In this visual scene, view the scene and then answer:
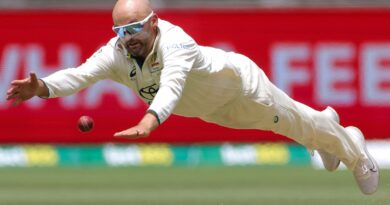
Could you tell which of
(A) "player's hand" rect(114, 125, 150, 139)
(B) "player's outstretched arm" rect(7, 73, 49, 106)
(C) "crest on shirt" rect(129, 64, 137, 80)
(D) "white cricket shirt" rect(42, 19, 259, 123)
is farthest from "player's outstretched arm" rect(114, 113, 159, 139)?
(B) "player's outstretched arm" rect(7, 73, 49, 106)

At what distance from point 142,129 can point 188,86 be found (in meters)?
1.16

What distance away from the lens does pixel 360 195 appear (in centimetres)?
819

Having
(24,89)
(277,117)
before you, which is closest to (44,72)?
(277,117)

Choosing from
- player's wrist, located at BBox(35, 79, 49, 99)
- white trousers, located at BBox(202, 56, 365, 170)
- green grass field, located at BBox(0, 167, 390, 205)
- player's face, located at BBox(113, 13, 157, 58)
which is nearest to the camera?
player's face, located at BBox(113, 13, 157, 58)

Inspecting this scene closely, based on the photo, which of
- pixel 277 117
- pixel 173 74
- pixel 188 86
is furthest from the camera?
pixel 277 117

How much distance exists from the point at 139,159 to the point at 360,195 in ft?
11.5

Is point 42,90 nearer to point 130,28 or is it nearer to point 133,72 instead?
point 133,72

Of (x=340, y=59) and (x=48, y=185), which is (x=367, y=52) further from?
(x=48, y=185)

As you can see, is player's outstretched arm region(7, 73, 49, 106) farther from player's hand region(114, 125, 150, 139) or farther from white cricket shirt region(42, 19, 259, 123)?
player's hand region(114, 125, 150, 139)

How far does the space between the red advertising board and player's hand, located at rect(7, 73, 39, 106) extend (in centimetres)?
518

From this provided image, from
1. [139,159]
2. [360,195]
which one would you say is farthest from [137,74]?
[139,159]

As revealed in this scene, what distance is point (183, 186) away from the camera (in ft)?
29.9

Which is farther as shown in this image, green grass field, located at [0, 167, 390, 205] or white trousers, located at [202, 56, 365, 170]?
green grass field, located at [0, 167, 390, 205]

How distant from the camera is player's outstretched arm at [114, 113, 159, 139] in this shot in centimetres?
504
